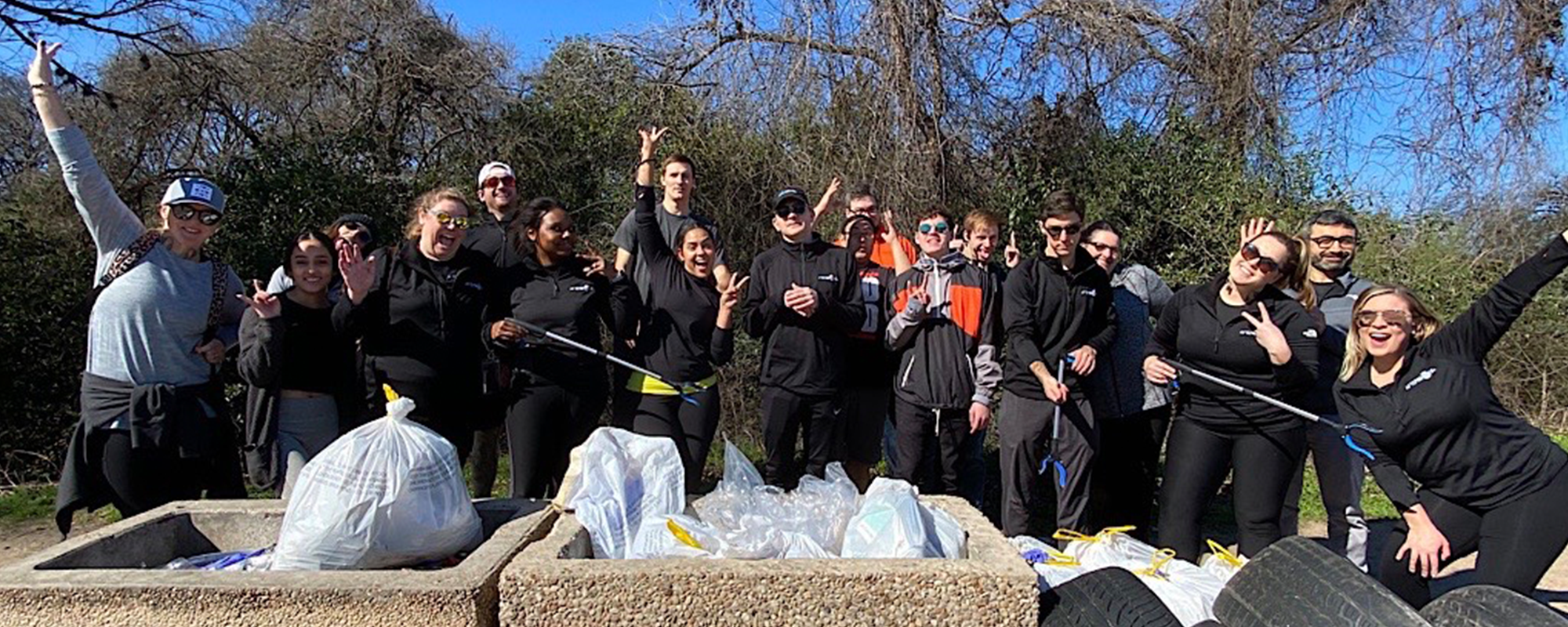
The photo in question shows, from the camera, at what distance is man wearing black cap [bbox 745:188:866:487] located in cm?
453

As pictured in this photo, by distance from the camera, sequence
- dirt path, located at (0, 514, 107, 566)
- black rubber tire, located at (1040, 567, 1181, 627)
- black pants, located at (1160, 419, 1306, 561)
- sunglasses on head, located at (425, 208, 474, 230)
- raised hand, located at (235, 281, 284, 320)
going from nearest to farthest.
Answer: black rubber tire, located at (1040, 567, 1181, 627)
raised hand, located at (235, 281, 284, 320)
black pants, located at (1160, 419, 1306, 561)
sunglasses on head, located at (425, 208, 474, 230)
dirt path, located at (0, 514, 107, 566)

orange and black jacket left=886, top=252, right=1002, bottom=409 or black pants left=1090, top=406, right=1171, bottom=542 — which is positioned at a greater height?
orange and black jacket left=886, top=252, right=1002, bottom=409

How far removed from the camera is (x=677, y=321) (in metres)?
4.43

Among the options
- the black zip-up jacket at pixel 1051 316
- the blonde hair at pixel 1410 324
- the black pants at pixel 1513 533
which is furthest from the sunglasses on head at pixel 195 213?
the black pants at pixel 1513 533

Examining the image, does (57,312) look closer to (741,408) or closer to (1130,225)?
(741,408)

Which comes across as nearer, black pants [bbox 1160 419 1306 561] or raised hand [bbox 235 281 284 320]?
raised hand [bbox 235 281 284 320]

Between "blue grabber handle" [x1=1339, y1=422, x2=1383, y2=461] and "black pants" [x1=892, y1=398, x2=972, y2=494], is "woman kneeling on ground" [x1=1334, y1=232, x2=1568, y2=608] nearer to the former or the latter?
"blue grabber handle" [x1=1339, y1=422, x2=1383, y2=461]

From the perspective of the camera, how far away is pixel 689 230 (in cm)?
456

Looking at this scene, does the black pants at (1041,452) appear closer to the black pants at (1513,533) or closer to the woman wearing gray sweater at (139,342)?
the black pants at (1513,533)

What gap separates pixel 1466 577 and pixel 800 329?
2.92 meters

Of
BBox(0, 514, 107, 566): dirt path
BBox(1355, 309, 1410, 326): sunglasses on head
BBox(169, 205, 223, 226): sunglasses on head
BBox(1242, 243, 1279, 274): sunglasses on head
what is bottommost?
BBox(0, 514, 107, 566): dirt path

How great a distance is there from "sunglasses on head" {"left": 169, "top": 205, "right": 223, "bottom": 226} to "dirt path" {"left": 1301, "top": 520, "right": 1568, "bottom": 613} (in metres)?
5.02

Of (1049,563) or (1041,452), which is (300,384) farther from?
(1041,452)

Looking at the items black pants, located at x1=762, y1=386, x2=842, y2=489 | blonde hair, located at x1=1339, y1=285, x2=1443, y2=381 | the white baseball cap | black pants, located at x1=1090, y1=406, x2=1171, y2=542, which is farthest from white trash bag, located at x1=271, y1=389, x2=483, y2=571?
black pants, located at x1=1090, y1=406, x2=1171, y2=542
